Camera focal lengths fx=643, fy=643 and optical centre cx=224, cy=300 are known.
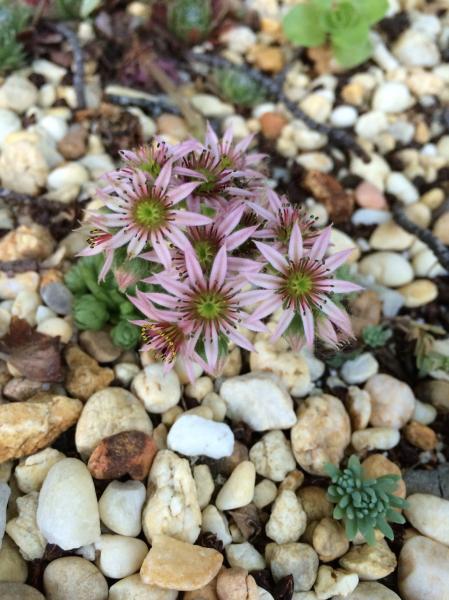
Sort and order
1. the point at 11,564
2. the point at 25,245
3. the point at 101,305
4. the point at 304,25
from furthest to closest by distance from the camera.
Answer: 1. the point at 304,25
2. the point at 25,245
3. the point at 101,305
4. the point at 11,564

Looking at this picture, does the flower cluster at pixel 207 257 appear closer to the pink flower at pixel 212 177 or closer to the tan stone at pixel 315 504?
the pink flower at pixel 212 177

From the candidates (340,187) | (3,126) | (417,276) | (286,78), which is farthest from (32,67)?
(417,276)

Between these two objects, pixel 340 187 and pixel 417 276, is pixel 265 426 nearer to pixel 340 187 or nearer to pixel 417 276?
pixel 417 276

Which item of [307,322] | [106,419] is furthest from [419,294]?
[106,419]

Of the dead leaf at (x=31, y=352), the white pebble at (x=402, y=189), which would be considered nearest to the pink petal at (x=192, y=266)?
the dead leaf at (x=31, y=352)

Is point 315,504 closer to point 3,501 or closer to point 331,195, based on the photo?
point 3,501

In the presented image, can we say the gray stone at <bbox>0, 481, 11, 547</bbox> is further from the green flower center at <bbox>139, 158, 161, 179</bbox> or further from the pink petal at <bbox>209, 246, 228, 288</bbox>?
the green flower center at <bbox>139, 158, 161, 179</bbox>
